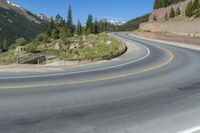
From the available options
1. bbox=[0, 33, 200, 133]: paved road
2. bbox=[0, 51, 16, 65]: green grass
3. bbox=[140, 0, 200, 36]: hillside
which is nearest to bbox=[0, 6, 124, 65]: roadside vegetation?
bbox=[0, 51, 16, 65]: green grass

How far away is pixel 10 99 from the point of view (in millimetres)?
10422

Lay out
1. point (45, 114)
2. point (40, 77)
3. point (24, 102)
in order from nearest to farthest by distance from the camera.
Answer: point (45, 114) → point (24, 102) → point (40, 77)

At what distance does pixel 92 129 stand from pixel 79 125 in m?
0.41

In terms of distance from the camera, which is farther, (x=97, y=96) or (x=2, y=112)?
(x=97, y=96)

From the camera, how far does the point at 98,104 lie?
32.8 feet

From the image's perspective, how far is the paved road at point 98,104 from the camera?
788 centimetres

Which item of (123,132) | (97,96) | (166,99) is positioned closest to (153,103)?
(166,99)

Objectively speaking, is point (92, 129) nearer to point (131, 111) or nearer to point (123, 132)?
point (123, 132)

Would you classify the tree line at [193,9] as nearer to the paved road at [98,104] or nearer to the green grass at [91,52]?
the green grass at [91,52]

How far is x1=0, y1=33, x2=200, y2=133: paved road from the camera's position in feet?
25.8

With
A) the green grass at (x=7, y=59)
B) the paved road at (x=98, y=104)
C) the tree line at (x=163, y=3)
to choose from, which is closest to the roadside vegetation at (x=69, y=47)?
the green grass at (x=7, y=59)

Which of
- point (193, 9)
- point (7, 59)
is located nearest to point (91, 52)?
point (7, 59)

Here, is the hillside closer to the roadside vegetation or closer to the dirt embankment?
the dirt embankment

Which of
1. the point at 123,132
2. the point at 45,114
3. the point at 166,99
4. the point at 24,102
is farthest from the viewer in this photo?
the point at 166,99
